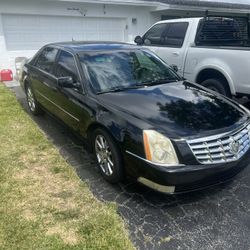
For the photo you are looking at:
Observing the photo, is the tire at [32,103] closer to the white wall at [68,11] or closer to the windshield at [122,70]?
the windshield at [122,70]

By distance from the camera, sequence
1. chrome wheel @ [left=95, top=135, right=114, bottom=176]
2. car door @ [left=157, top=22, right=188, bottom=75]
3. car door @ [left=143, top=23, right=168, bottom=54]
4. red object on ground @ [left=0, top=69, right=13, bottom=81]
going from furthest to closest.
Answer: red object on ground @ [left=0, top=69, right=13, bottom=81]
car door @ [left=143, top=23, right=168, bottom=54]
car door @ [left=157, top=22, right=188, bottom=75]
chrome wheel @ [left=95, top=135, right=114, bottom=176]

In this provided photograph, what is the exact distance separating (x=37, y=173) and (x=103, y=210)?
1.27 m

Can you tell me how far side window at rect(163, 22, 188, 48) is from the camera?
6.84m

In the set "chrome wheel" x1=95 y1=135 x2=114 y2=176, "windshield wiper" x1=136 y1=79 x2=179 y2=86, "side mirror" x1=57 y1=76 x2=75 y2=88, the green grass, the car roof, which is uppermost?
the car roof

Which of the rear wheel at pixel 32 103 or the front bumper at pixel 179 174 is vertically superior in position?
the front bumper at pixel 179 174

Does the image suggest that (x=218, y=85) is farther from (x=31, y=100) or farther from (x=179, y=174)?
(x=31, y=100)

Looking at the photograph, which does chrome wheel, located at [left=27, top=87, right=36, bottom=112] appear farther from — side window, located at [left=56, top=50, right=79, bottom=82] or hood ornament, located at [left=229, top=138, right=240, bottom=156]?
hood ornament, located at [left=229, top=138, right=240, bottom=156]

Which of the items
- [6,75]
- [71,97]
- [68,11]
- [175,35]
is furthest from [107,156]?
[68,11]

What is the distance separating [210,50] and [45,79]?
11.0ft

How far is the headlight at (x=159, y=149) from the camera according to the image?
288 cm

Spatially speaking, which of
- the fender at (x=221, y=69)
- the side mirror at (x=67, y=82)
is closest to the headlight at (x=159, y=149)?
the side mirror at (x=67, y=82)

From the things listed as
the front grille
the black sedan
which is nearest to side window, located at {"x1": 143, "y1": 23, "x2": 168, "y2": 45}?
the black sedan

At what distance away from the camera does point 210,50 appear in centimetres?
607

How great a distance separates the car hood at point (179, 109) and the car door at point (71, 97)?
39 cm
